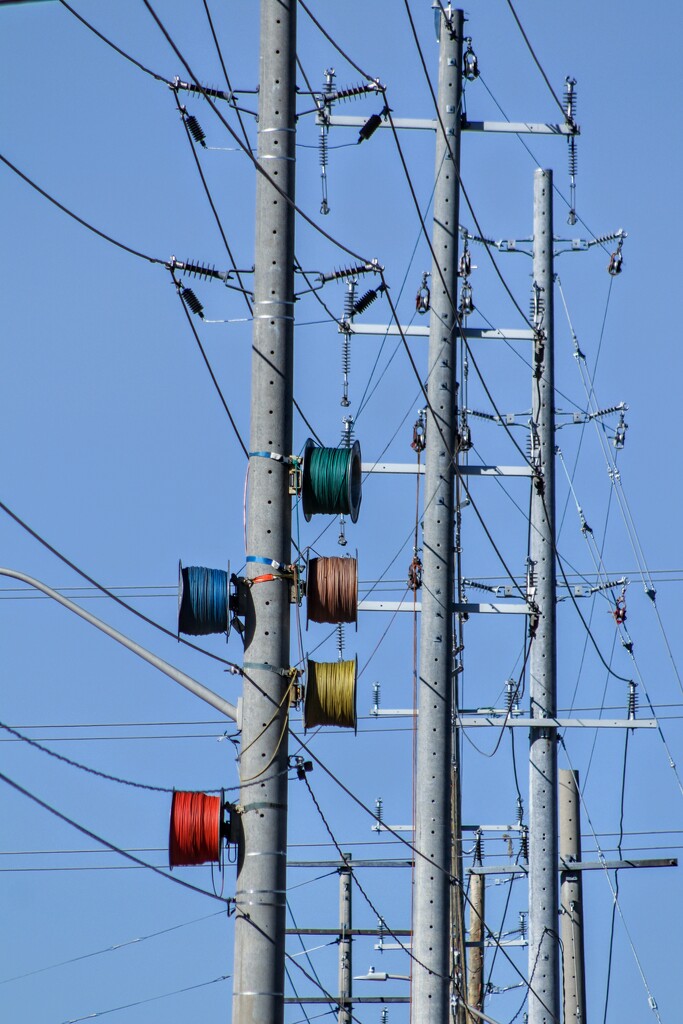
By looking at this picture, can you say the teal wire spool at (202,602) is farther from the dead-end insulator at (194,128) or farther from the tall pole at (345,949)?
the tall pole at (345,949)

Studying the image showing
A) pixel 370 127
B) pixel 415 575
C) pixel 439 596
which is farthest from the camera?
pixel 415 575

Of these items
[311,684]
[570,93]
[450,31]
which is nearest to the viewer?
[311,684]

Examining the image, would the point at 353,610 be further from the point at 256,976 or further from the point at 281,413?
the point at 256,976

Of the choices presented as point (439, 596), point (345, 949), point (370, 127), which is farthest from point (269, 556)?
point (345, 949)

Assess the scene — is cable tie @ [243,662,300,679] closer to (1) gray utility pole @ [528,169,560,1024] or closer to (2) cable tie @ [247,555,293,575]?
(2) cable tie @ [247,555,293,575]

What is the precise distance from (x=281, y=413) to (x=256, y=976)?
10.3 ft

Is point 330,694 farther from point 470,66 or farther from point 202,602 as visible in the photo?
point 470,66

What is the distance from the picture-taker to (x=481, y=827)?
2973 cm

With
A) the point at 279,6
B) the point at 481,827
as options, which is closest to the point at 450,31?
the point at 279,6

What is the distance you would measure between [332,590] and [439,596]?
5622 mm

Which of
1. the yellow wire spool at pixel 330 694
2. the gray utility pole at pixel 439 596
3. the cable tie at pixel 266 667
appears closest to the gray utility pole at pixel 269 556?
the cable tie at pixel 266 667

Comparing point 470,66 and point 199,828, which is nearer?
point 199,828

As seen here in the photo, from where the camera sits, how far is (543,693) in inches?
837

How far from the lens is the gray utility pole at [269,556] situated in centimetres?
998
